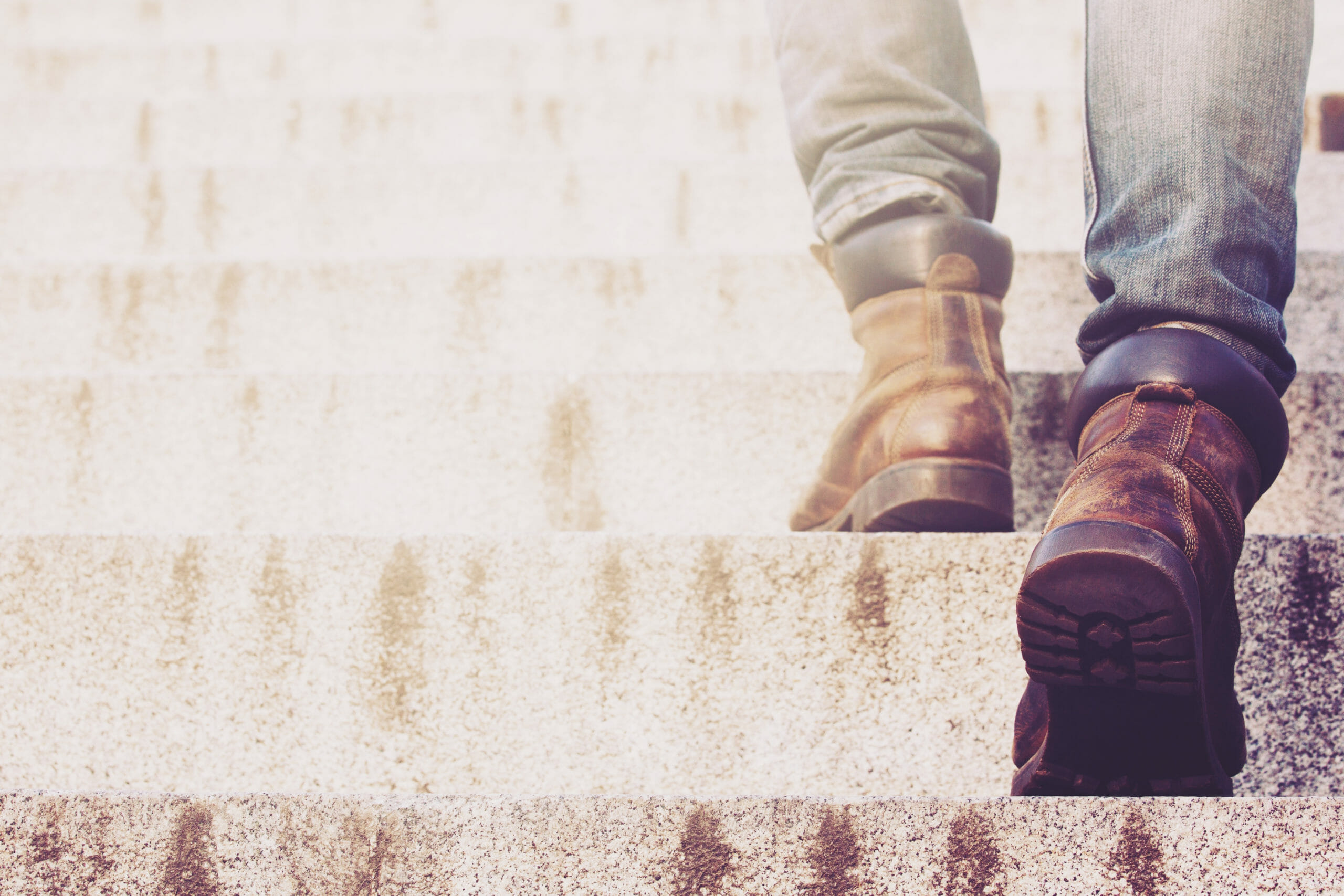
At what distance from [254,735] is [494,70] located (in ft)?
8.47

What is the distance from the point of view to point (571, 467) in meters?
1.43

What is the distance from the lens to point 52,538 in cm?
105

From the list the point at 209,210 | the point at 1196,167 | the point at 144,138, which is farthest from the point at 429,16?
the point at 1196,167

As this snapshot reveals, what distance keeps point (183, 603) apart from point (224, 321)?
877 mm

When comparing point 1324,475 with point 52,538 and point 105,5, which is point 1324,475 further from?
point 105,5

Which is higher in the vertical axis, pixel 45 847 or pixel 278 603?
pixel 278 603

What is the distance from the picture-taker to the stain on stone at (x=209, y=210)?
2207 mm

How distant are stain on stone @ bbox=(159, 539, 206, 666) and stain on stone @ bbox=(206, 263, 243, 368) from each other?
815 millimetres

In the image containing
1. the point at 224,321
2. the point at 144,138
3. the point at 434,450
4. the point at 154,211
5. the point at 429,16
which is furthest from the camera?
the point at 429,16

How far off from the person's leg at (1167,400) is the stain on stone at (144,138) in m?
2.41

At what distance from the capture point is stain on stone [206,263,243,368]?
1.78 meters

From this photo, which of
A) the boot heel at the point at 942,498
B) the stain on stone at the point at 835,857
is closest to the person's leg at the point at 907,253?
the boot heel at the point at 942,498

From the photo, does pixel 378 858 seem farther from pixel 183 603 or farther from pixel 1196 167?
pixel 1196 167

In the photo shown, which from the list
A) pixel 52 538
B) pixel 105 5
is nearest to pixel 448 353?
pixel 52 538
